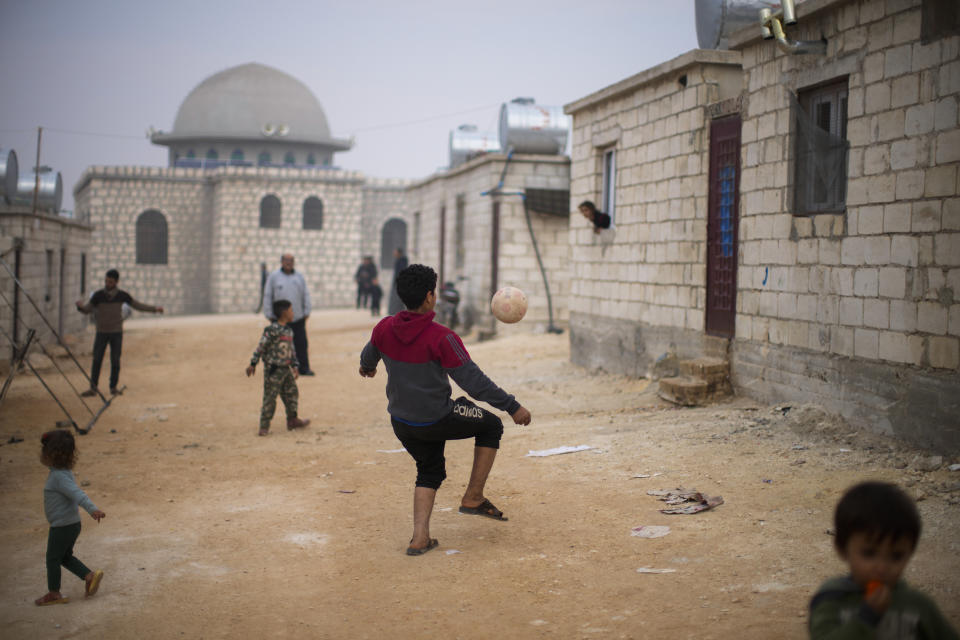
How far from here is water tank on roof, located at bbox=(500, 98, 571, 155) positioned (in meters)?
17.0

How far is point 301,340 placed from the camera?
12.8 m

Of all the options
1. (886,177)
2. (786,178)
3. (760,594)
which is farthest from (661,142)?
(760,594)

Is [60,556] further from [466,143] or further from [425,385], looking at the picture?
[466,143]

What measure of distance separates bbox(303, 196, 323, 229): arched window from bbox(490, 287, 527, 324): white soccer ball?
2778 cm

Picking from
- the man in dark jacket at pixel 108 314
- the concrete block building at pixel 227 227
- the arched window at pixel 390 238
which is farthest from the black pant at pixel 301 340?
the arched window at pixel 390 238

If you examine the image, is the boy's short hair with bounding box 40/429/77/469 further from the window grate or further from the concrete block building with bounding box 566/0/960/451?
the window grate

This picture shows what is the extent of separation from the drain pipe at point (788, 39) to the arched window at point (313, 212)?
2719 cm

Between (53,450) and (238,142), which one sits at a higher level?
(238,142)

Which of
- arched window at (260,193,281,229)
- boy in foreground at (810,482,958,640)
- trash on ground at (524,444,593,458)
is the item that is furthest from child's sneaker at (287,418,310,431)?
arched window at (260,193,281,229)

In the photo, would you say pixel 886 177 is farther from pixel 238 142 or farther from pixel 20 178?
pixel 238 142

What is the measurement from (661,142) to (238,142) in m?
34.8

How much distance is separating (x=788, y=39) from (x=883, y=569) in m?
6.43

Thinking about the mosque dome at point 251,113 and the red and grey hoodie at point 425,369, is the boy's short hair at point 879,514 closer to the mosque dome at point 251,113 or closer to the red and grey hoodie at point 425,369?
the red and grey hoodie at point 425,369

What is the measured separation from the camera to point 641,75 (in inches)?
417
